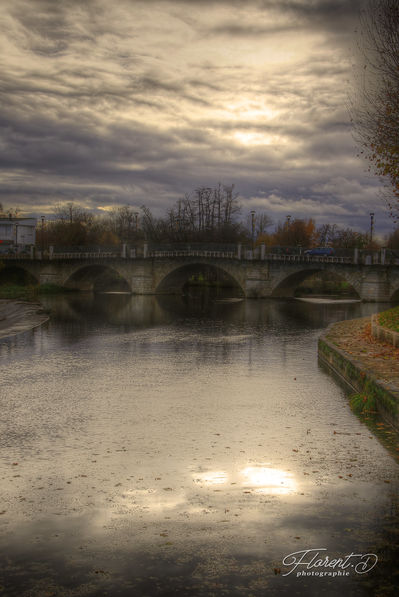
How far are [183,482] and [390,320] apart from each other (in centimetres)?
1620

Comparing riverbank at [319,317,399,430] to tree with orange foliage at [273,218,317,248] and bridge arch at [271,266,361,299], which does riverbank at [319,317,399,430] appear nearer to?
bridge arch at [271,266,361,299]

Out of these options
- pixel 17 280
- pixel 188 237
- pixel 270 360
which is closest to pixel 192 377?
pixel 270 360

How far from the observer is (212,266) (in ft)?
230

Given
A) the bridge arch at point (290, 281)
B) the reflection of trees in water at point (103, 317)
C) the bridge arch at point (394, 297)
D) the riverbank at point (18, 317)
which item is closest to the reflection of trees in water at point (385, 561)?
the reflection of trees in water at point (103, 317)

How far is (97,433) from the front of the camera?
35.8 ft

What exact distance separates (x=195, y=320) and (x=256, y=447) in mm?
26466

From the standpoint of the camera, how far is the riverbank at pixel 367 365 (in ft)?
39.5

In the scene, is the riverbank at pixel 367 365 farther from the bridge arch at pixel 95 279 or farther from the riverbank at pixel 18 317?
the bridge arch at pixel 95 279

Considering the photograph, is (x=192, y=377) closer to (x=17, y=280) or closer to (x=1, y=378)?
(x=1, y=378)

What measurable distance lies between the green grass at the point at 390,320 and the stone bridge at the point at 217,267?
32620 mm

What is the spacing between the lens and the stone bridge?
57.3 meters

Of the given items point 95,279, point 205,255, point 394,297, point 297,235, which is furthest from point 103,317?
point 297,235

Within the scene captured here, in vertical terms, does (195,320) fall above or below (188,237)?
below

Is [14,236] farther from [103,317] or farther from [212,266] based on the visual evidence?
[103,317]
